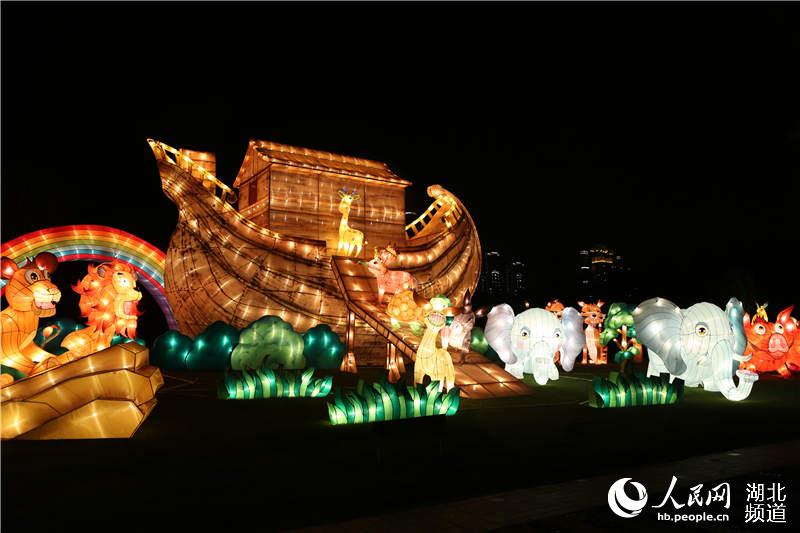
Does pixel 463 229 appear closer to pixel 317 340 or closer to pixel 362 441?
pixel 317 340

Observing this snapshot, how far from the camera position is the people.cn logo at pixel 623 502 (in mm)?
4648

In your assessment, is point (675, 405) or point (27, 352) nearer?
point (27, 352)

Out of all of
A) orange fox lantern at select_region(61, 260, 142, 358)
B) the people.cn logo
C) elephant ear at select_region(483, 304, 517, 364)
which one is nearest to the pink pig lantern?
elephant ear at select_region(483, 304, 517, 364)

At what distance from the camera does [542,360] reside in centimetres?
1588

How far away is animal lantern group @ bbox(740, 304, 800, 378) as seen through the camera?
739 inches

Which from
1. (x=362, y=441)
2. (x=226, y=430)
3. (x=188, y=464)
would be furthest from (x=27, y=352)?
(x=362, y=441)

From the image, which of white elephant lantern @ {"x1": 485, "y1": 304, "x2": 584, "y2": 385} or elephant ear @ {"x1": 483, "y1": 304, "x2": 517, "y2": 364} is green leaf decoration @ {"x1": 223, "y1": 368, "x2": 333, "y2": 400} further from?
white elephant lantern @ {"x1": 485, "y1": 304, "x2": 584, "y2": 385}

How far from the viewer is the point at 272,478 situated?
5.64 meters

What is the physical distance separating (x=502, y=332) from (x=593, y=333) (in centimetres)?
1041

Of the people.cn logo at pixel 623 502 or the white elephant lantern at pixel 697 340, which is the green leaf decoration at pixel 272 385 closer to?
the white elephant lantern at pixel 697 340

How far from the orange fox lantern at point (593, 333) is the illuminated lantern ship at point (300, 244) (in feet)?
16.1

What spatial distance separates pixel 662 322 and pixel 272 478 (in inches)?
400

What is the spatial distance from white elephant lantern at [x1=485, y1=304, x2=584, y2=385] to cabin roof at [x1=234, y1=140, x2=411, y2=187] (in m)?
11.4

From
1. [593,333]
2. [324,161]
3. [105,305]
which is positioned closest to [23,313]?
[105,305]
